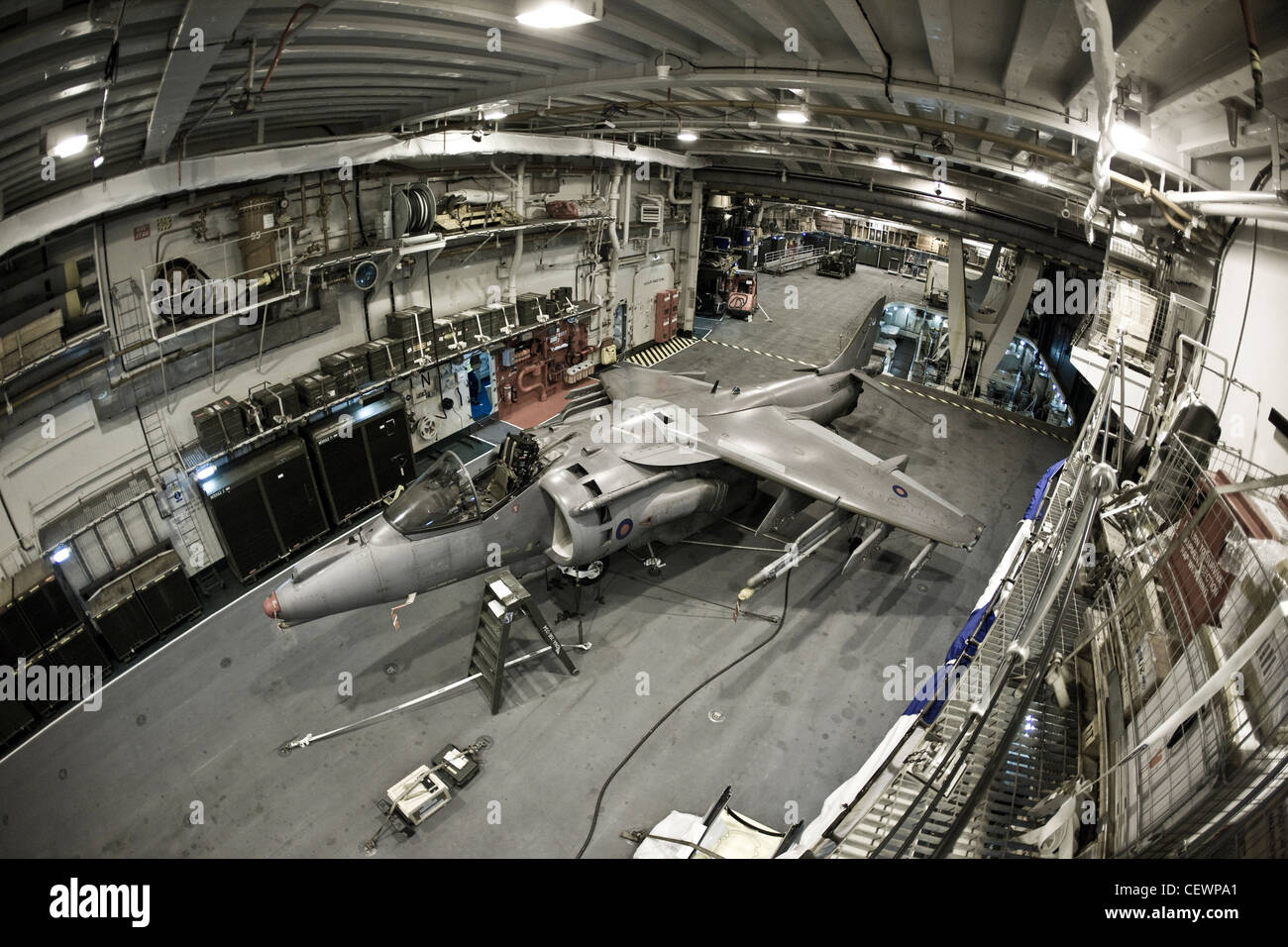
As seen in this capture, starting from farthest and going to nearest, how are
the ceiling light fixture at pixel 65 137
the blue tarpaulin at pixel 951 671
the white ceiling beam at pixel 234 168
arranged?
1. the white ceiling beam at pixel 234 168
2. the blue tarpaulin at pixel 951 671
3. the ceiling light fixture at pixel 65 137

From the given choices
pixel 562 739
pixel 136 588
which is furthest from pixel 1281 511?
pixel 136 588

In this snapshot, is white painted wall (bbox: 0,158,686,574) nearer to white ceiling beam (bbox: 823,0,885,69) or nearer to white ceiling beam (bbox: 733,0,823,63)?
white ceiling beam (bbox: 733,0,823,63)

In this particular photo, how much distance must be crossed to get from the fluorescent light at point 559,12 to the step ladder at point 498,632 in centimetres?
583

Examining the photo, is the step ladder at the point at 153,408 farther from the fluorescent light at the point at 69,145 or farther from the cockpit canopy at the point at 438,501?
the cockpit canopy at the point at 438,501

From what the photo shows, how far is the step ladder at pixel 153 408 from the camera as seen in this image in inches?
320

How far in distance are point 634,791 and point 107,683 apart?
22.3 feet

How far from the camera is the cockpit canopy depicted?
7637mm

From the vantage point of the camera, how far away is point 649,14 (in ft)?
18.4

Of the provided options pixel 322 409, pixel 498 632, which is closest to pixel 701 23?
pixel 498 632

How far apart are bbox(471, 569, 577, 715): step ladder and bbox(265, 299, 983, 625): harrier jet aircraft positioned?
588mm

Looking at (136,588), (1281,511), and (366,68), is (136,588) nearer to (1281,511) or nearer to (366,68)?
(366,68)

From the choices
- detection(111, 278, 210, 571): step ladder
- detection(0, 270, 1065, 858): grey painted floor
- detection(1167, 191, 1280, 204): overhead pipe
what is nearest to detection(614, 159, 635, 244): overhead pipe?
detection(0, 270, 1065, 858): grey painted floor

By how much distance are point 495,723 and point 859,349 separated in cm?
1030

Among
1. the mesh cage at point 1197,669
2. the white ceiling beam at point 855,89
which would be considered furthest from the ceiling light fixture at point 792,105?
the mesh cage at point 1197,669
